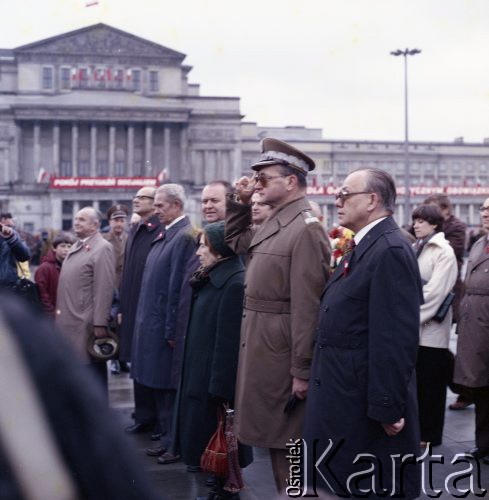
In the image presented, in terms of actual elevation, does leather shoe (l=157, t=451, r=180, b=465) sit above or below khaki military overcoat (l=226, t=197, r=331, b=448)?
below

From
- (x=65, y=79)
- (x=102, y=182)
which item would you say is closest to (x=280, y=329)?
(x=102, y=182)

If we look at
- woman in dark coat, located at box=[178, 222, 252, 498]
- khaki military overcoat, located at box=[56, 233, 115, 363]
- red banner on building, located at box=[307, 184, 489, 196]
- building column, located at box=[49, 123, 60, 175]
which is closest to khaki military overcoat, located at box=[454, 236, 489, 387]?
woman in dark coat, located at box=[178, 222, 252, 498]

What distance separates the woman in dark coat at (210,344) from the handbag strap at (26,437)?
126 inches

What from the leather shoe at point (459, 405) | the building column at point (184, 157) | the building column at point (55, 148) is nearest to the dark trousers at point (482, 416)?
the leather shoe at point (459, 405)

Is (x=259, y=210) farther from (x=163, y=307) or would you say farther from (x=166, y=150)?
(x=166, y=150)

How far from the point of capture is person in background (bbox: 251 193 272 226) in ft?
12.7

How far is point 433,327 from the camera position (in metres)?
5.08

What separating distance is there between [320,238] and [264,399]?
805mm

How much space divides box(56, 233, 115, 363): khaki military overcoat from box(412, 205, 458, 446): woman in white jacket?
2398 millimetres

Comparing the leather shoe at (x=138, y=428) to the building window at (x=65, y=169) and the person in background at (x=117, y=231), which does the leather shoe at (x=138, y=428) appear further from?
the building window at (x=65, y=169)

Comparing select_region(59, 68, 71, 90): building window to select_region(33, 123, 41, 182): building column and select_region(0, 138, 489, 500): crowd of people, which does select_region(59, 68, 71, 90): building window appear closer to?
select_region(33, 123, 41, 182): building column

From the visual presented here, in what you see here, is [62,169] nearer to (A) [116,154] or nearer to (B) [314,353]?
(A) [116,154]

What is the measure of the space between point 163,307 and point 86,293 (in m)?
0.93

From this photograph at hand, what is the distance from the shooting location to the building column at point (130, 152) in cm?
6500
